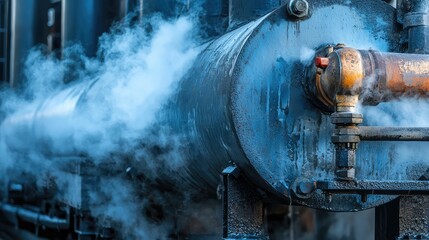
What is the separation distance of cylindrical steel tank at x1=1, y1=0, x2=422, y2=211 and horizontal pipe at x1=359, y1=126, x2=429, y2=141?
9.8 inches

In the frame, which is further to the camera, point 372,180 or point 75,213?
point 75,213

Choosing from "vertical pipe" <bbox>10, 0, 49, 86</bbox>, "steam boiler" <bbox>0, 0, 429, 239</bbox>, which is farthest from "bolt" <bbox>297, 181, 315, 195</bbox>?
"vertical pipe" <bbox>10, 0, 49, 86</bbox>

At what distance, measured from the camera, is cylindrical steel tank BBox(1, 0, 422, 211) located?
325 centimetres

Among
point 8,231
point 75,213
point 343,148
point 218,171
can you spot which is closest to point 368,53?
point 343,148

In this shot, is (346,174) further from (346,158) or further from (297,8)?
(297,8)

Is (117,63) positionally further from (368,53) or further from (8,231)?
(8,231)

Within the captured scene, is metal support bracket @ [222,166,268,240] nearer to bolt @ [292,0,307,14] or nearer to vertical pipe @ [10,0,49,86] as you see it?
bolt @ [292,0,307,14]

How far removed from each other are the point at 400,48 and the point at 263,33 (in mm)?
585

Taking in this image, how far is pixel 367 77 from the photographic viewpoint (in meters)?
3.12

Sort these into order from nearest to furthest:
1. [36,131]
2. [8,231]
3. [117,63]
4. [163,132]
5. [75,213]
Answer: [163,132], [117,63], [75,213], [36,131], [8,231]

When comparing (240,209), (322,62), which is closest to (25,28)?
(240,209)

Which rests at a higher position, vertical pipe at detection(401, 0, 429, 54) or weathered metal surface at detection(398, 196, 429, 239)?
vertical pipe at detection(401, 0, 429, 54)

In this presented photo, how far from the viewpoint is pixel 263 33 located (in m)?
3.30

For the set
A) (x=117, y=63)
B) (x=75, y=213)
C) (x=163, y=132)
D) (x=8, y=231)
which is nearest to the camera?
(x=163, y=132)
